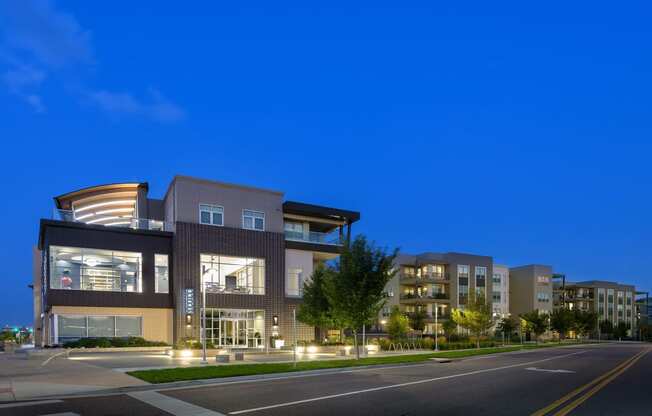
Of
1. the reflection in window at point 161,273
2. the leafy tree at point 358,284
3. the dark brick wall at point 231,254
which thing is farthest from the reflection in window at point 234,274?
the leafy tree at point 358,284

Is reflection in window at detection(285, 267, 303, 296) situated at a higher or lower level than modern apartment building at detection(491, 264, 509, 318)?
higher

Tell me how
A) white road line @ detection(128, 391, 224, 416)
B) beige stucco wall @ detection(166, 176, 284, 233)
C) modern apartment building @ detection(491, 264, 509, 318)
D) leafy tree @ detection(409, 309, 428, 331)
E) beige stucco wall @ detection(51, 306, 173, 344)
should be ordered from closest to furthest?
white road line @ detection(128, 391, 224, 416) < beige stucco wall @ detection(51, 306, 173, 344) < beige stucco wall @ detection(166, 176, 284, 233) < leafy tree @ detection(409, 309, 428, 331) < modern apartment building @ detection(491, 264, 509, 318)

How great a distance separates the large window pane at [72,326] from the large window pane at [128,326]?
7.40ft

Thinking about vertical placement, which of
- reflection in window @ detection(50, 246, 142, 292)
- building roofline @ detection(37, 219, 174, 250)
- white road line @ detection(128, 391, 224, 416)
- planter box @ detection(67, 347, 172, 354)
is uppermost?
building roofline @ detection(37, 219, 174, 250)

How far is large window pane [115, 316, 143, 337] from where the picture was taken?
124 feet

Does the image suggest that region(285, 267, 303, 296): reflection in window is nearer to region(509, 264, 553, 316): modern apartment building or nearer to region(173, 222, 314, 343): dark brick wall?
region(173, 222, 314, 343): dark brick wall

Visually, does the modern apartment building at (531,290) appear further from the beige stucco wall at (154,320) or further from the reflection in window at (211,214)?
the beige stucco wall at (154,320)

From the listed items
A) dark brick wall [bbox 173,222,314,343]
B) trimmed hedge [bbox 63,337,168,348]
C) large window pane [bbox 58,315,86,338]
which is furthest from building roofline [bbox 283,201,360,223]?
large window pane [bbox 58,315,86,338]

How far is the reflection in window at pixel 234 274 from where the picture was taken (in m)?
40.6

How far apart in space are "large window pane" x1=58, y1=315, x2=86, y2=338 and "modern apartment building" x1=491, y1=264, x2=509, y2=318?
74.3m

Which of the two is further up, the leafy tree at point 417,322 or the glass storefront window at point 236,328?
the glass storefront window at point 236,328

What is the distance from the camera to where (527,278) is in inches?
3937

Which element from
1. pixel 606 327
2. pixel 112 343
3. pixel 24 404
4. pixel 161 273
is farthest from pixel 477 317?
pixel 606 327

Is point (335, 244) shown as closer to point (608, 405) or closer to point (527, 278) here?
point (608, 405)
